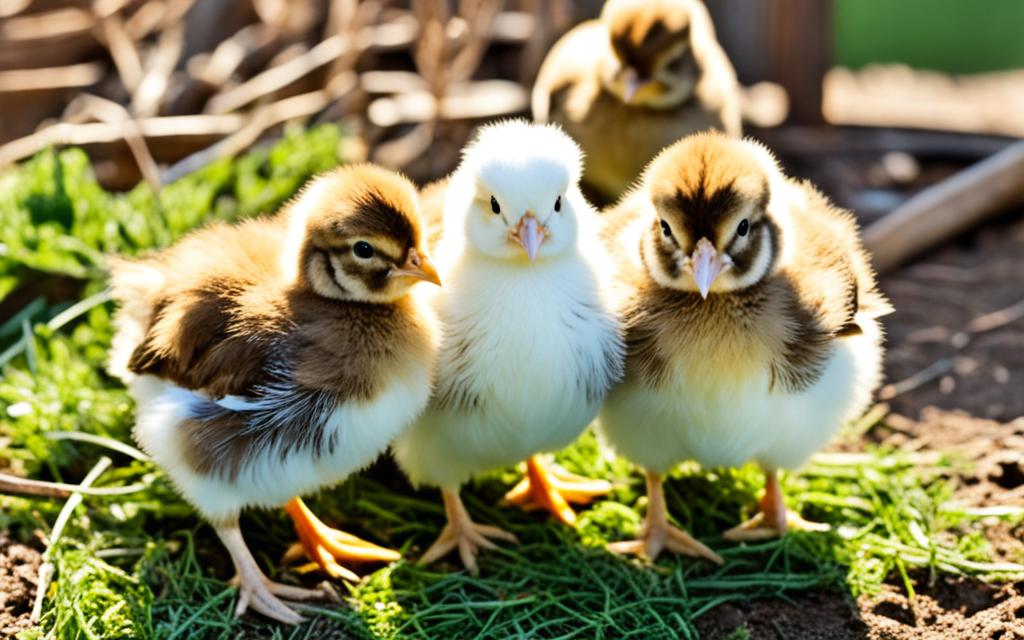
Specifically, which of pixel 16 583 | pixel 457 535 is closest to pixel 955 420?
pixel 457 535

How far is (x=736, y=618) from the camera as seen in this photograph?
3.38 meters

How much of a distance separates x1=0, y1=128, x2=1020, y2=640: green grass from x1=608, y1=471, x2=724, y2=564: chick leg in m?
0.04

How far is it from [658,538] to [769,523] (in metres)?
0.38

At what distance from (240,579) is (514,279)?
123 cm

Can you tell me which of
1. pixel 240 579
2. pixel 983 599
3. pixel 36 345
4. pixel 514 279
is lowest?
pixel 983 599

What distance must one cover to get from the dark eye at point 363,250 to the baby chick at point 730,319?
0.76 meters

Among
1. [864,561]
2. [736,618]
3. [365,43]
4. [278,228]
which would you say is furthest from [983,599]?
[365,43]

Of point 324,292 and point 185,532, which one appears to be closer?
point 324,292

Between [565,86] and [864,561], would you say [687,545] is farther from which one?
[565,86]

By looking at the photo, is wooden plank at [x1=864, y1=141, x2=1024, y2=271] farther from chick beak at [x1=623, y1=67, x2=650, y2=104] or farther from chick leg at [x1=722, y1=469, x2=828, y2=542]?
chick leg at [x1=722, y1=469, x2=828, y2=542]

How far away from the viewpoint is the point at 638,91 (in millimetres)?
4656

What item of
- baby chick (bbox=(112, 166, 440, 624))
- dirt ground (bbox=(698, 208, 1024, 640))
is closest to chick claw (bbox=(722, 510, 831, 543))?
dirt ground (bbox=(698, 208, 1024, 640))

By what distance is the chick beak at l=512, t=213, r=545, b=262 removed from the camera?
313cm

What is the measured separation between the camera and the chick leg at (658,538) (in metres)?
3.66
